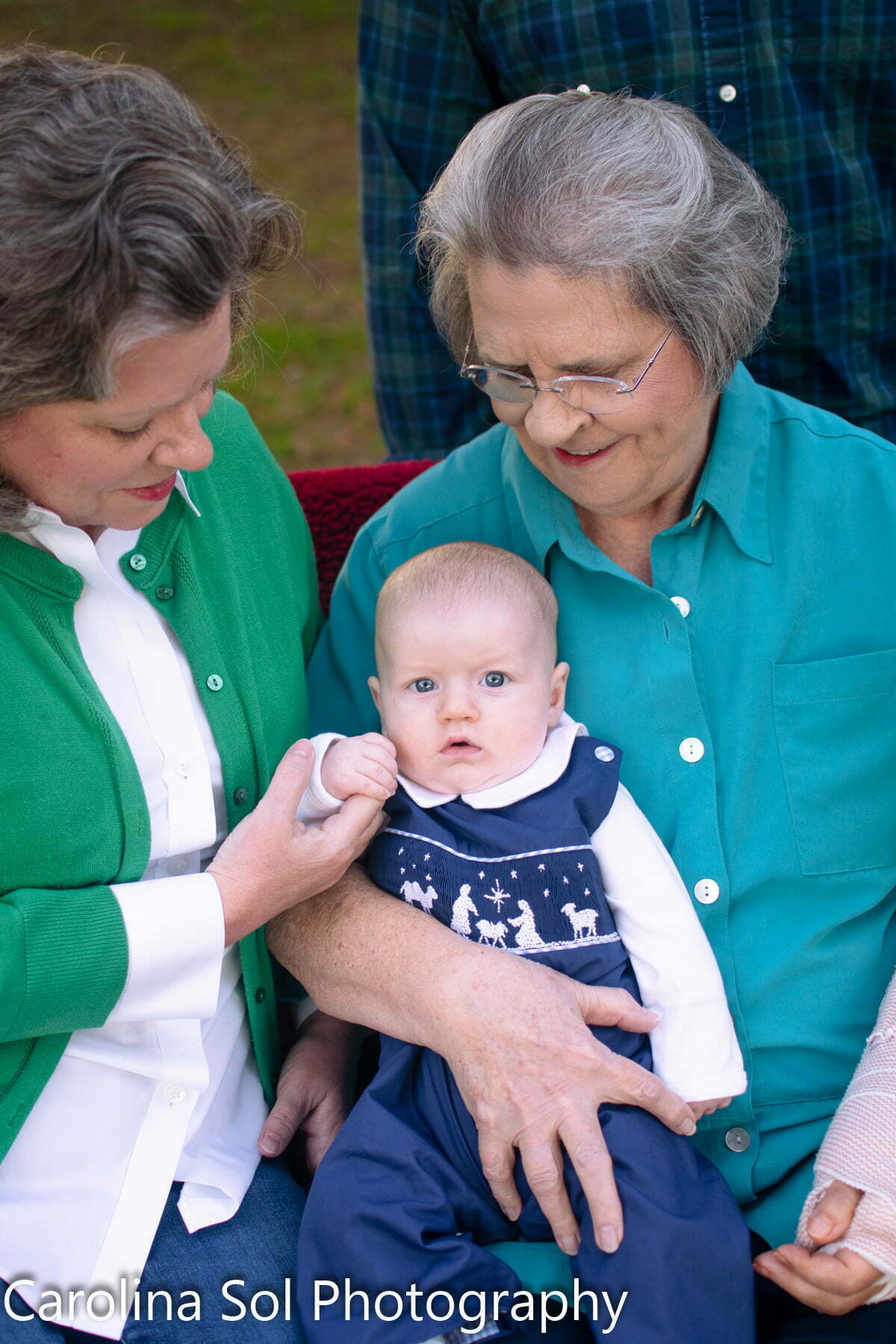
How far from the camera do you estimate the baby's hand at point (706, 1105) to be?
2.03 m

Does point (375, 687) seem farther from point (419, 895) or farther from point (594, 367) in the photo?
point (594, 367)

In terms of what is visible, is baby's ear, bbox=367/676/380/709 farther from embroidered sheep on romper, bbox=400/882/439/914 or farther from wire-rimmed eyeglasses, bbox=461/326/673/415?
wire-rimmed eyeglasses, bbox=461/326/673/415

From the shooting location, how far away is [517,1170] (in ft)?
6.62

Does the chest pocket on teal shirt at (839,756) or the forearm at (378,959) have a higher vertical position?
the chest pocket on teal shirt at (839,756)

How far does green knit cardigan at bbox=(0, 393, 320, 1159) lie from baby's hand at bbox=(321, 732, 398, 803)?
13cm

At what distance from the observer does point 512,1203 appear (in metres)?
1.99

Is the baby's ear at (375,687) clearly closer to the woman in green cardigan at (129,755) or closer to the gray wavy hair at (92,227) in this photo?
the woman in green cardigan at (129,755)

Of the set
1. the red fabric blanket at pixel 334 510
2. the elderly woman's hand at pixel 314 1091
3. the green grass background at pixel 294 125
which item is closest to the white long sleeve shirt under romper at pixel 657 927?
the elderly woman's hand at pixel 314 1091

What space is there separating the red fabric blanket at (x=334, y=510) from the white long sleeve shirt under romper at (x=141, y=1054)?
0.70m

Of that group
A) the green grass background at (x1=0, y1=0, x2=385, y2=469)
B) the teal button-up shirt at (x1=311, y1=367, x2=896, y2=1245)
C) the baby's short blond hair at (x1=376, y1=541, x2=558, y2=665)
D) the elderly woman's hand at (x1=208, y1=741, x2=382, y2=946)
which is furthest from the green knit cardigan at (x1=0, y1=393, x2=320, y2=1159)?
the green grass background at (x1=0, y1=0, x2=385, y2=469)

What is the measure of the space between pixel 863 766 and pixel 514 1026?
75 cm

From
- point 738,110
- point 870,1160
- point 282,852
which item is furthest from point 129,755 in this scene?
point 738,110

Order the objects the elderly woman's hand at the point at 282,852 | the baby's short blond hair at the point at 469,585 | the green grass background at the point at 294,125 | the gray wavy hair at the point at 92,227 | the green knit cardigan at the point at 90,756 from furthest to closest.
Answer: the green grass background at the point at 294,125, the baby's short blond hair at the point at 469,585, the elderly woman's hand at the point at 282,852, the green knit cardigan at the point at 90,756, the gray wavy hair at the point at 92,227

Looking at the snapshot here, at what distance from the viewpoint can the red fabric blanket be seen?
2.87 metres
